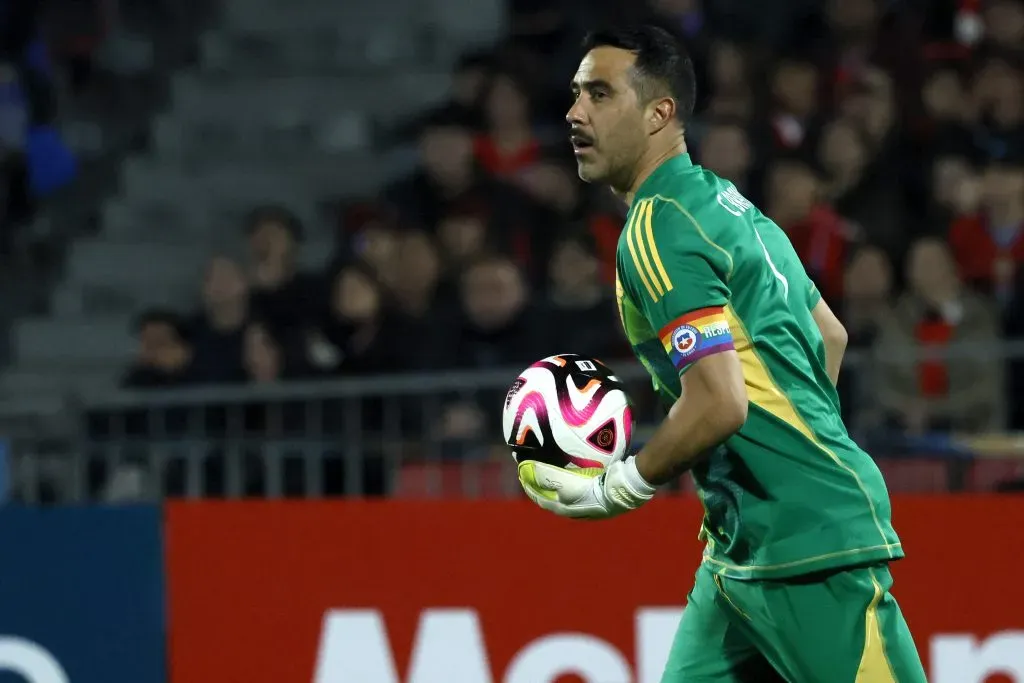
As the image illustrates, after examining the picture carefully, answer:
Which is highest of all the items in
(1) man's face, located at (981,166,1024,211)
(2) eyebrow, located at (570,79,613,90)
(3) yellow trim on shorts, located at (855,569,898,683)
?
(1) man's face, located at (981,166,1024,211)

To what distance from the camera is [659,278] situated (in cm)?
394

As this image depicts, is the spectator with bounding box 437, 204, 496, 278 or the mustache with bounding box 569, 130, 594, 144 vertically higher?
the spectator with bounding box 437, 204, 496, 278

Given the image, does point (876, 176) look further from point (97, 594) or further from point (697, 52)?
point (97, 594)

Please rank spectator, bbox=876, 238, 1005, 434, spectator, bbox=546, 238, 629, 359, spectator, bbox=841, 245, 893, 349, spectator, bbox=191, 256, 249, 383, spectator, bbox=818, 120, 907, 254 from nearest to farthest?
spectator, bbox=876, 238, 1005, 434, spectator, bbox=546, 238, 629, 359, spectator, bbox=841, 245, 893, 349, spectator, bbox=191, 256, 249, 383, spectator, bbox=818, 120, 907, 254

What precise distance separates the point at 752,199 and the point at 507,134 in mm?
1601

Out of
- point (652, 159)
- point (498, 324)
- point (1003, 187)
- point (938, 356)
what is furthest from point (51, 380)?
point (652, 159)

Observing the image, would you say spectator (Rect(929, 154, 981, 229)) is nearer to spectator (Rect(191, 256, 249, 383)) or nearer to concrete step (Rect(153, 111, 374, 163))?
spectator (Rect(191, 256, 249, 383))

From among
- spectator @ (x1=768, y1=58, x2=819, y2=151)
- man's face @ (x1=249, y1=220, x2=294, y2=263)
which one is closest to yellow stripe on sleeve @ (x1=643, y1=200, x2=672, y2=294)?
man's face @ (x1=249, y1=220, x2=294, y2=263)

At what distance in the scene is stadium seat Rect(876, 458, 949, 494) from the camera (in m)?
7.49

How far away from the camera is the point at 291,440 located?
7.97 metres

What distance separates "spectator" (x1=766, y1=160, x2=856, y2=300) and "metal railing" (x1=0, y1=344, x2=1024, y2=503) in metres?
1.16

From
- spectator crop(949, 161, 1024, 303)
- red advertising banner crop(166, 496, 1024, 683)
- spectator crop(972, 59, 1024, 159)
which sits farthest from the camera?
spectator crop(972, 59, 1024, 159)

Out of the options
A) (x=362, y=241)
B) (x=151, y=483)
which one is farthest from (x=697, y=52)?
(x=151, y=483)

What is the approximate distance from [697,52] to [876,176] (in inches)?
62.6
